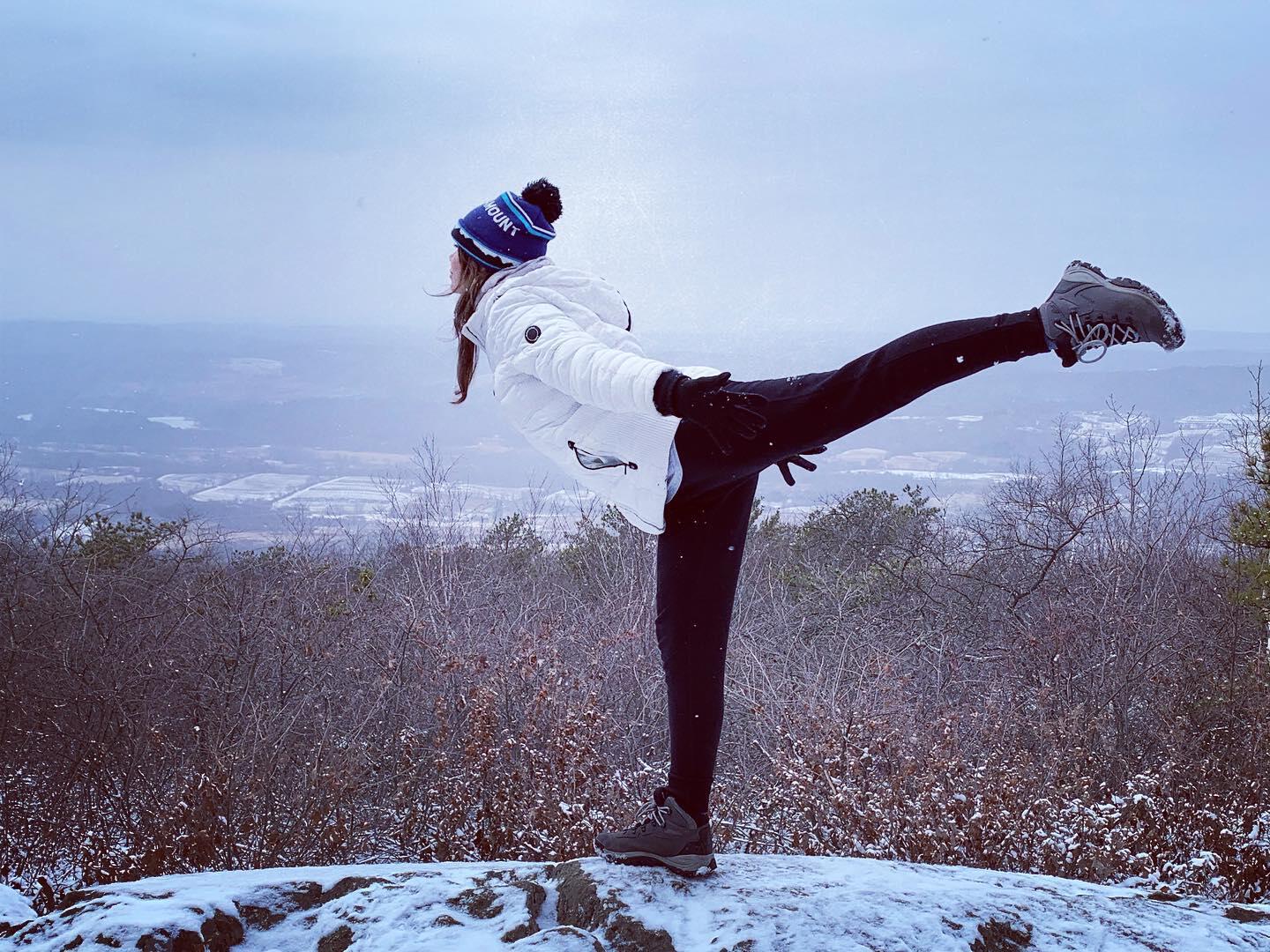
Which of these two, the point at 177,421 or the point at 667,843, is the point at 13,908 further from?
the point at 177,421

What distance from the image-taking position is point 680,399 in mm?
1931

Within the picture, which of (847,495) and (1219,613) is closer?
(1219,613)

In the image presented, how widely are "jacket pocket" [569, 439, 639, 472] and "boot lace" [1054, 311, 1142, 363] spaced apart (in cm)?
96

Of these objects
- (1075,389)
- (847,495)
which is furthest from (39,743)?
(1075,389)

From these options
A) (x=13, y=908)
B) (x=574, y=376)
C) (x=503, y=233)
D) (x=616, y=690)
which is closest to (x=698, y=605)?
(x=574, y=376)

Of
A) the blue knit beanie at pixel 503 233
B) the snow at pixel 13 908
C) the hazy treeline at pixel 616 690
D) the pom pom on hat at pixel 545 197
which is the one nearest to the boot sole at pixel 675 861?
the snow at pixel 13 908

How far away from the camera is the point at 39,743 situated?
699 cm

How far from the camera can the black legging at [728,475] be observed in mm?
1938

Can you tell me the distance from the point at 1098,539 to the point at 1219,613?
250cm

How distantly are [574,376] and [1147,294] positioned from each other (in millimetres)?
1180

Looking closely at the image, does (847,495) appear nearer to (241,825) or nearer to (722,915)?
(241,825)

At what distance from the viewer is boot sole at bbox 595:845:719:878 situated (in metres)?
2.46

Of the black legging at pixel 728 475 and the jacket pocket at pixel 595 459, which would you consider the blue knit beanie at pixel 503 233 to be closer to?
the jacket pocket at pixel 595 459

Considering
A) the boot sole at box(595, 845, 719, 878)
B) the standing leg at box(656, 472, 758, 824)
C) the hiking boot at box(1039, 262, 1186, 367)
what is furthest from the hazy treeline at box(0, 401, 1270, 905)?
the hiking boot at box(1039, 262, 1186, 367)
